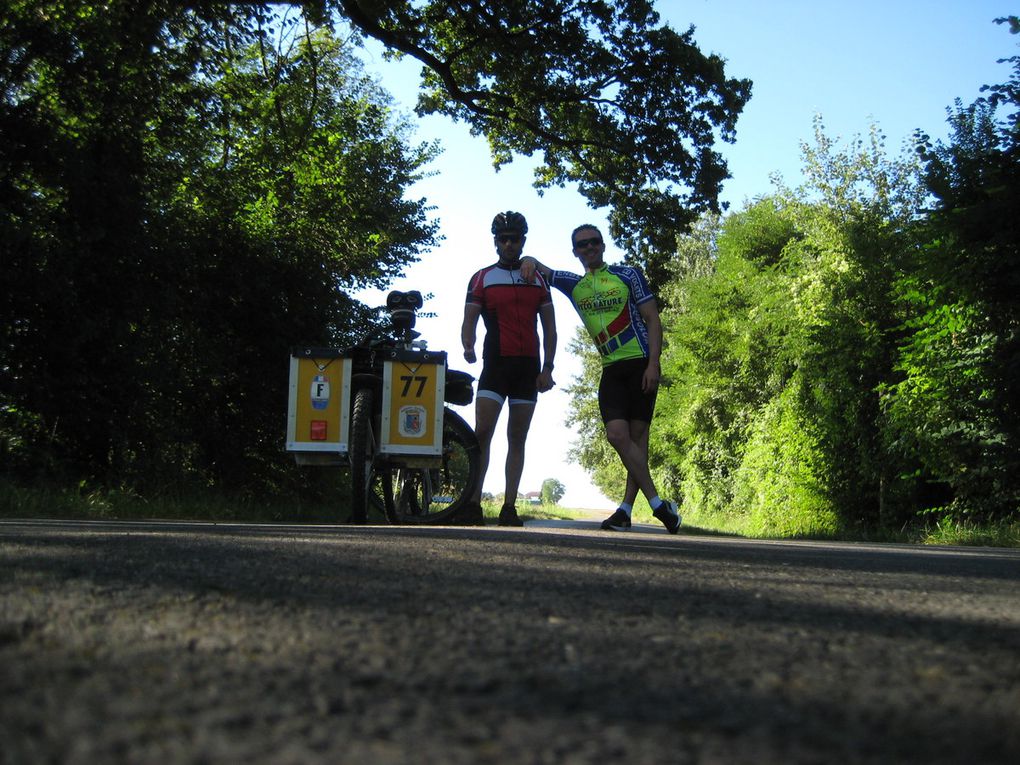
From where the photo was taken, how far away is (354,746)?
4.06 feet

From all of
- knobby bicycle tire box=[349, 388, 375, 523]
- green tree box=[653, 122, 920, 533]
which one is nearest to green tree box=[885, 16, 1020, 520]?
green tree box=[653, 122, 920, 533]

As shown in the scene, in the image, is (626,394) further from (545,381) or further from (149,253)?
(149,253)

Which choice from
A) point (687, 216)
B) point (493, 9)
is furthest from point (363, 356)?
point (687, 216)

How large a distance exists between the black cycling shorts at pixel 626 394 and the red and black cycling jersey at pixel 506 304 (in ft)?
2.16

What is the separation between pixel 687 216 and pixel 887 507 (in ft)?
16.7

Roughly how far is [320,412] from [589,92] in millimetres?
8027

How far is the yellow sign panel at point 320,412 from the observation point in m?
7.92

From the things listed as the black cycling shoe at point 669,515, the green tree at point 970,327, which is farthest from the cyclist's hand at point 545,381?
the green tree at point 970,327

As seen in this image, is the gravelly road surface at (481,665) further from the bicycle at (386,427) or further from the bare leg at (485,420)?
the bare leg at (485,420)

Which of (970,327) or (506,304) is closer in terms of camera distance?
(506,304)

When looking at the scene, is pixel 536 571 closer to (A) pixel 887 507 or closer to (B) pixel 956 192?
(B) pixel 956 192

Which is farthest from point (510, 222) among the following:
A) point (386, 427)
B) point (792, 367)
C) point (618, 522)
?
point (792, 367)

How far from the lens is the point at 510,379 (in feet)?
26.5

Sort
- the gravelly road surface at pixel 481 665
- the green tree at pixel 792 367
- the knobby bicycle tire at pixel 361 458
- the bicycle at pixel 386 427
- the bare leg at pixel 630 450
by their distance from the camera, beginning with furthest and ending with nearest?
the green tree at pixel 792 367 < the bare leg at pixel 630 450 < the bicycle at pixel 386 427 < the knobby bicycle tire at pixel 361 458 < the gravelly road surface at pixel 481 665
